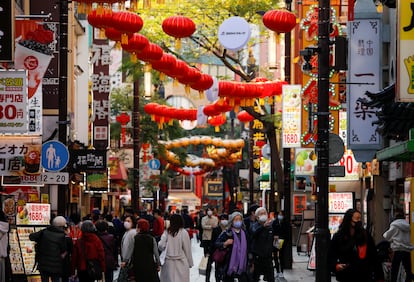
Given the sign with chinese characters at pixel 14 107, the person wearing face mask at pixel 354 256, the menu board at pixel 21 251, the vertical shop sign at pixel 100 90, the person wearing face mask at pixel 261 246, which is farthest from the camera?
the vertical shop sign at pixel 100 90

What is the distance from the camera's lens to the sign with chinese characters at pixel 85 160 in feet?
98.6

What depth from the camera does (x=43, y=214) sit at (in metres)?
26.9

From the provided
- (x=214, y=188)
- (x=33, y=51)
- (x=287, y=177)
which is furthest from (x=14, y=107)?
(x=214, y=188)

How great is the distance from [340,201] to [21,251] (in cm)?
1066

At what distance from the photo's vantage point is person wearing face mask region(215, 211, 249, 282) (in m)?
24.6

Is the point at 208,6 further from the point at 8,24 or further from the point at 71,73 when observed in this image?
the point at 8,24

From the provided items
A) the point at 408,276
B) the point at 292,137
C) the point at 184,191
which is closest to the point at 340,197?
the point at 292,137

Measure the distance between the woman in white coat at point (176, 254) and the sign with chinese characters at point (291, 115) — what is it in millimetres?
15924

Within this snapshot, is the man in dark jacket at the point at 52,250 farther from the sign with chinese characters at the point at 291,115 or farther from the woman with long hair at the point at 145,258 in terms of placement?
the sign with chinese characters at the point at 291,115

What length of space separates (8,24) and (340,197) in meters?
16.3

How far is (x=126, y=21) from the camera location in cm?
2703

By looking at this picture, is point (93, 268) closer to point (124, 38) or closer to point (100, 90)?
point (124, 38)

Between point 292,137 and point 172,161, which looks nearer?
point 292,137

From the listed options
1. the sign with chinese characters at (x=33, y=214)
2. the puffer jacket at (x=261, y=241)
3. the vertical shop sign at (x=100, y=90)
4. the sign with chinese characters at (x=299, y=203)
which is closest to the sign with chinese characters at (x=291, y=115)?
the vertical shop sign at (x=100, y=90)
